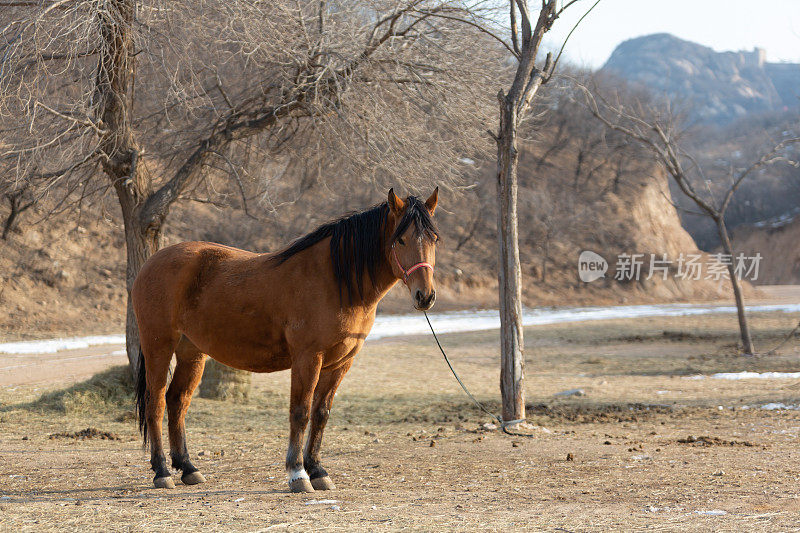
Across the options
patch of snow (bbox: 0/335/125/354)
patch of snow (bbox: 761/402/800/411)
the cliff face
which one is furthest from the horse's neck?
the cliff face

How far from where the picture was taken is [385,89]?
10305 millimetres

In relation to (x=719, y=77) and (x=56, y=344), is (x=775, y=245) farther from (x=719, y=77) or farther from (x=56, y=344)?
(x=719, y=77)

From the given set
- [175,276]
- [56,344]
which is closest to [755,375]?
[175,276]

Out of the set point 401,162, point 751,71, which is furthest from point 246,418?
point 751,71

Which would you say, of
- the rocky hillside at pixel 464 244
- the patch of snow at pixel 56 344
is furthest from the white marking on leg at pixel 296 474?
the rocky hillside at pixel 464 244

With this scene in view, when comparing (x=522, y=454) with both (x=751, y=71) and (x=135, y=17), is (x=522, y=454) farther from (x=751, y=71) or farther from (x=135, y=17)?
(x=751, y=71)

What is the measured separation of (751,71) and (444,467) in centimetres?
21245

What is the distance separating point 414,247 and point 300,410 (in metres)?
1.47

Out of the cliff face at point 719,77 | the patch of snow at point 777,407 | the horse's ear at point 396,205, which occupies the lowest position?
the patch of snow at point 777,407

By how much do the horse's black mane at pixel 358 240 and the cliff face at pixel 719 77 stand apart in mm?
160413

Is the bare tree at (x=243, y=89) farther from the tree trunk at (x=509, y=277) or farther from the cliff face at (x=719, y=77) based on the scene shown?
the cliff face at (x=719, y=77)

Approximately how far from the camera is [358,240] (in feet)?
18.1

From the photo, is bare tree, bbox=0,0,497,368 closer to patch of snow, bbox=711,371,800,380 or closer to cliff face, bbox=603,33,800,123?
patch of snow, bbox=711,371,800,380

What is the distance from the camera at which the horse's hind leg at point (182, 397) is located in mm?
5832
